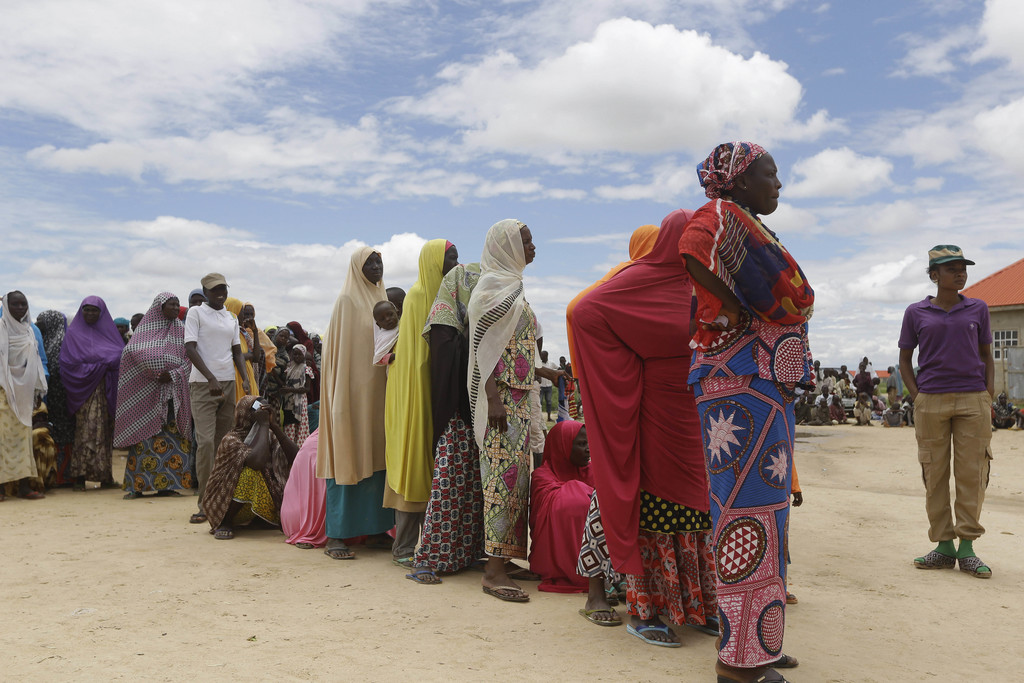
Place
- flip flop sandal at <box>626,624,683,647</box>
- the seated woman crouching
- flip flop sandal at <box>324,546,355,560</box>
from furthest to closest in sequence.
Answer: the seated woman crouching, flip flop sandal at <box>324,546,355,560</box>, flip flop sandal at <box>626,624,683,647</box>

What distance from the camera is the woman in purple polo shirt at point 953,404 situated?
18.2 ft

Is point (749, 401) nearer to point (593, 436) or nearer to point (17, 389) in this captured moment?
point (593, 436)

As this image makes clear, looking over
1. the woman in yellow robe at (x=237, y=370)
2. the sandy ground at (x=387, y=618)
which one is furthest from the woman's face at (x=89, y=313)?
the sandy ground at (x=387, y=618)

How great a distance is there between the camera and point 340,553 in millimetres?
5809

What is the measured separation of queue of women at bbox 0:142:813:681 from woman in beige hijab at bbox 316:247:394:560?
2cm

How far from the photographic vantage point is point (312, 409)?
429 inches

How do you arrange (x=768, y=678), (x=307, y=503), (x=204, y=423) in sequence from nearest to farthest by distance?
(x=768, y=678) < (x=307, y=503) < (x=204, y=423)

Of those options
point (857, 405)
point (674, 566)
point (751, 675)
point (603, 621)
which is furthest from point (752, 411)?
point (857, 405)

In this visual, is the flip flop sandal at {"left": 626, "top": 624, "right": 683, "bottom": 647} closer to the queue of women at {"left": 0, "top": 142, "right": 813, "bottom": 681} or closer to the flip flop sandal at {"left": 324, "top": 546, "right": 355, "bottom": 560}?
the queue of women at {"left": 0, "top": 142, "right": 813, "bottom": 681}

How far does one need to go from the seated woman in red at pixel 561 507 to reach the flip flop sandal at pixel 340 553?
4.81 feet

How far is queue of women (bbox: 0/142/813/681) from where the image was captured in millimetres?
3188

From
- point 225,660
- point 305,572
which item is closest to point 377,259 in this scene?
point 305,572

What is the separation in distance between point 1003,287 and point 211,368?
31038 millimetres

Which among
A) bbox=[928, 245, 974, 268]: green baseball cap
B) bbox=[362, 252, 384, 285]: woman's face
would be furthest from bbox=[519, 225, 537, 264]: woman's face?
bbox=[928, 245, 974, 268]: green baseball cap
